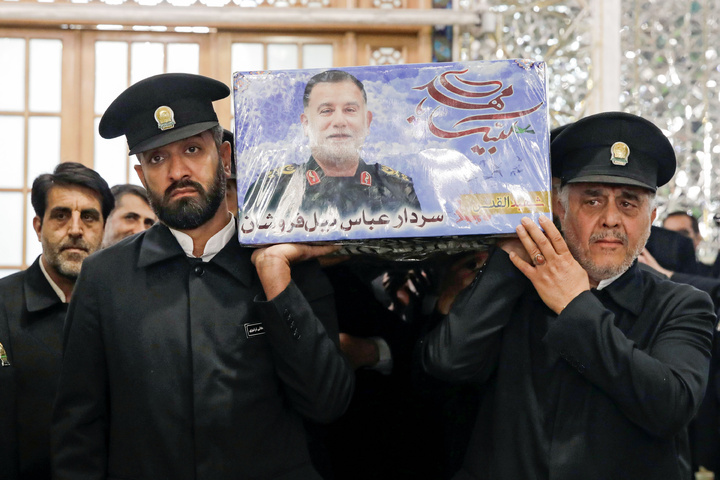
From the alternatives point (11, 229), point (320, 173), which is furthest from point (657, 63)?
point (11, 229)

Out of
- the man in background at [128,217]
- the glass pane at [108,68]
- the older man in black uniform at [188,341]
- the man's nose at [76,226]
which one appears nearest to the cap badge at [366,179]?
the older man in black uniform at [188,341]

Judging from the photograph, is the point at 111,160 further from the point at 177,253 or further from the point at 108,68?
the point at 177,253

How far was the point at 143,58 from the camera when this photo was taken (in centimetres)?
538

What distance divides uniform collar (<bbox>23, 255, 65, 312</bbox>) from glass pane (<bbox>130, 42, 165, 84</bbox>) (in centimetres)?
306

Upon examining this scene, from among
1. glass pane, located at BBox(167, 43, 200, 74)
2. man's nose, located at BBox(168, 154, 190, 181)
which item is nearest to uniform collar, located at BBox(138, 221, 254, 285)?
man's nose, located at BBox(168, 154, 190, 181)

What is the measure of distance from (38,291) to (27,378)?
1.07 ft

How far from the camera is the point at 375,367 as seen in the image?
8.22 feet

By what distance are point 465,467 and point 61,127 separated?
442 centimetres

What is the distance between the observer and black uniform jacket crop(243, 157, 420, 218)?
6.21 ft

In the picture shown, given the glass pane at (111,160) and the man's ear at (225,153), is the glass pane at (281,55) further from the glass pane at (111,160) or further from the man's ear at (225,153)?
the man's ear at (225,153)

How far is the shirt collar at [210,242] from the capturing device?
204 cm

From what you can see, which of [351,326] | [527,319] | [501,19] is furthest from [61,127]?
[527,319]

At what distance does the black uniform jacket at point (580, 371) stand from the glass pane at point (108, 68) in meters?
4.16

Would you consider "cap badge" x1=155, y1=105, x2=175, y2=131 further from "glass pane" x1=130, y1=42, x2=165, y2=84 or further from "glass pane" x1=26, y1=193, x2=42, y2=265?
"glass pane" x1=26, y1=193, x2=42, y2=265
